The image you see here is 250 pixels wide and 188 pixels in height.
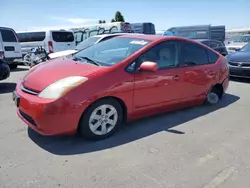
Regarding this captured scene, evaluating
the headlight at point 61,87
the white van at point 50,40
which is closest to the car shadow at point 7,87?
the headlight at point 61,87

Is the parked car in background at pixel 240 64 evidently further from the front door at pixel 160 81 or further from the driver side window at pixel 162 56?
the driver side window at pixel 162 56

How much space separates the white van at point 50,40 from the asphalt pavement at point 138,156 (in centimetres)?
→ 1008

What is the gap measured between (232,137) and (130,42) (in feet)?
7.26

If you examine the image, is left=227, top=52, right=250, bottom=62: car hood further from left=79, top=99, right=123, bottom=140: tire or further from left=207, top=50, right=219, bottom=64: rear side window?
left=79, top=99, right=123, bottom=140: tire

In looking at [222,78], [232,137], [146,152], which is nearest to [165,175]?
[146,152]

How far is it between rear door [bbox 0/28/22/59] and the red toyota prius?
7.28m

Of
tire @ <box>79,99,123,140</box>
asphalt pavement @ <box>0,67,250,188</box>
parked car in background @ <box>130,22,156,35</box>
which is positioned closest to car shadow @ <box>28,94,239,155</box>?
asphalt pavement @ <box>0,67,250,188</box>

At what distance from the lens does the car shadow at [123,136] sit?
3.18 metres

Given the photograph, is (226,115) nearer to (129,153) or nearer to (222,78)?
(222,78)

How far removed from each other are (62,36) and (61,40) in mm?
264

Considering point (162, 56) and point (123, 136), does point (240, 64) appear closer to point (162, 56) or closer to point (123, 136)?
point (162, 56)

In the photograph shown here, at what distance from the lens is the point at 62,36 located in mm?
14016

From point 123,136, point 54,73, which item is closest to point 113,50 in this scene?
point 54,73

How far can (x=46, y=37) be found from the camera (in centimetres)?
1369
